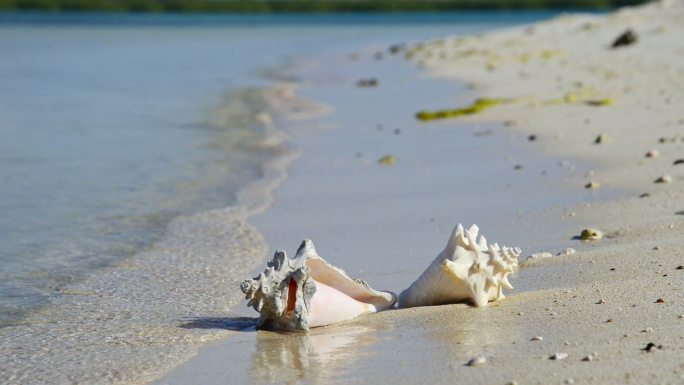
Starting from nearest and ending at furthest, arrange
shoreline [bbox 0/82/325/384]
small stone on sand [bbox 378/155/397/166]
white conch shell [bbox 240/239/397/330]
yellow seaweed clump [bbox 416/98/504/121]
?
shoreline [bbox 0/82/325/384] → white conch shell [bbox 240/239/397/330] → small stone on sand [bbox 378/155/397/166] → yellow seaweed clump [bbox 416/98/504/121]

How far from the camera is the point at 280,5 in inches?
3162

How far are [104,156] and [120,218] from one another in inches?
129

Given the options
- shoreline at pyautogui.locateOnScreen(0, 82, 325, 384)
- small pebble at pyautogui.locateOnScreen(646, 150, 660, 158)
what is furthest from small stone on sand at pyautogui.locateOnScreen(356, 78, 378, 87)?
shoreline at pyautogui.locateOnScreen(0, 82, 325, 384)

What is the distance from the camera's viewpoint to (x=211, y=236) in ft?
23.8

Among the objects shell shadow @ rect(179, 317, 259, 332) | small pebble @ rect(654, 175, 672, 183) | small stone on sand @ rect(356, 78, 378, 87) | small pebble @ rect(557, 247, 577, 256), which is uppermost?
small pebble @ rect(654, 175, 672, 183)

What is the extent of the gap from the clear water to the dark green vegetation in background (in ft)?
156

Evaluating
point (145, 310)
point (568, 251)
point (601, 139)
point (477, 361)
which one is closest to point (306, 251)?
point (145, 310)

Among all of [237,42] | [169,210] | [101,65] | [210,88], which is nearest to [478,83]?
[210,88]

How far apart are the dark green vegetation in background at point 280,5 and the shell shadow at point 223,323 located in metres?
67.5

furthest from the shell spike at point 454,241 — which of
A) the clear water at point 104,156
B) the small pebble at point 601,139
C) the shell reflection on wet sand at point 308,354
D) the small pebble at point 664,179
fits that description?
the small pebble at point 601,139

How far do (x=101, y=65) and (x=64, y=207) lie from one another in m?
18.1

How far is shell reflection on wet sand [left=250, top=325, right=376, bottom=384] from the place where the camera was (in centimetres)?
415

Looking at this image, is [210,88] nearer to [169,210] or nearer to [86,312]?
[169,210]

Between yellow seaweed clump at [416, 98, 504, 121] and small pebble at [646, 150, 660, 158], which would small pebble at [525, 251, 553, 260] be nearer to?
small pebble at [646, 150, 660, 158]
